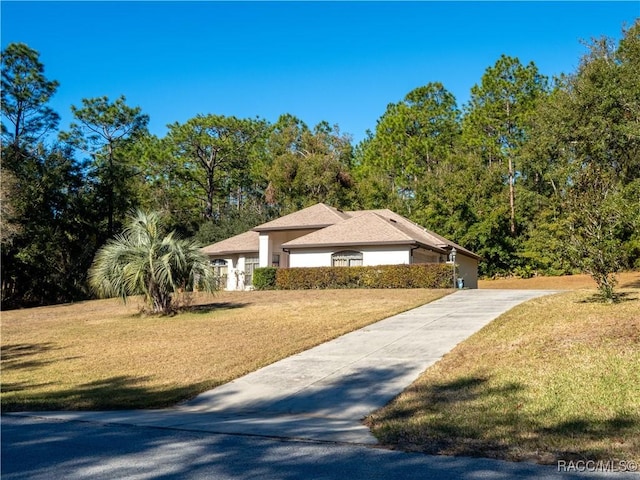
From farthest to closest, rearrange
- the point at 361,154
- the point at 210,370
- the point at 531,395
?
1. the point at 361,154
2. the point at 210,370
3. the point at 531,395

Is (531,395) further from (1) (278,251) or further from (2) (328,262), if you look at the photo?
(1) (278,251)

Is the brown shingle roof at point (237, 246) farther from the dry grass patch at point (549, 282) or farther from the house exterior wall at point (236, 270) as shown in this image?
the dry grass patch at point (549, 282)

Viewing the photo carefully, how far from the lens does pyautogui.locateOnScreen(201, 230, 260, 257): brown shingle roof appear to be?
37.0 metres

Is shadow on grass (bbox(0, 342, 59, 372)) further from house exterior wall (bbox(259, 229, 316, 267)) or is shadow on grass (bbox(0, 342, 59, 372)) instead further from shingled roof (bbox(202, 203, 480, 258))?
house exterior wall (bbox(259, 229, 316, 267))

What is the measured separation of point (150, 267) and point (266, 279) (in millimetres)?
11507

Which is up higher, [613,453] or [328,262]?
[328,262]

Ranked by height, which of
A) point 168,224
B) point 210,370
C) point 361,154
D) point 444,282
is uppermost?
point 361,154

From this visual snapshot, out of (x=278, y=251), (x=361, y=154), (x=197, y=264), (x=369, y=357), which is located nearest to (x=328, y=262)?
→ (x=278, y=251)

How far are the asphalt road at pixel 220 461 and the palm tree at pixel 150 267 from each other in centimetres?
1337

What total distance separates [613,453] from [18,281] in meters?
36.8

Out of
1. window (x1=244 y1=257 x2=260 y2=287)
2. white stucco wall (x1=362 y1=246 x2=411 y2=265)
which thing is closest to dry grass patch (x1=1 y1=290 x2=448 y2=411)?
white stucco wall (x1=362 y1=246 x2=411 y2=265)

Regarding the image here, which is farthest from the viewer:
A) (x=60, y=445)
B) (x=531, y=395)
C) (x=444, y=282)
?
(x=444, y=282)

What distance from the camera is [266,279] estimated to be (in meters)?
31.3

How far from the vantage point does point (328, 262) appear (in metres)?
32.2
